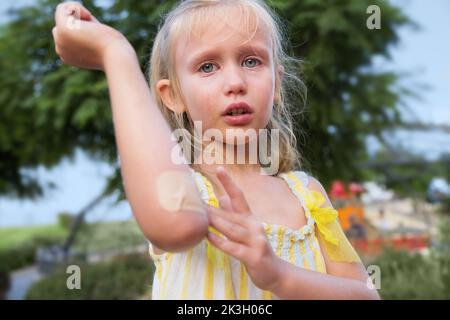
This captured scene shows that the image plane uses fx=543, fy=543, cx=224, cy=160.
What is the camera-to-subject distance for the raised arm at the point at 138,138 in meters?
0.88

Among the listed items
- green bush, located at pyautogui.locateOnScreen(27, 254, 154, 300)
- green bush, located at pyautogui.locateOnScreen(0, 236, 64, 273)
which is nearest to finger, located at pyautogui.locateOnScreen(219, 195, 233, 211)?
green bush, located at pyautogui.locateOnScreen(27, 254, 154, 300)

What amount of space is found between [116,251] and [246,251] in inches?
368

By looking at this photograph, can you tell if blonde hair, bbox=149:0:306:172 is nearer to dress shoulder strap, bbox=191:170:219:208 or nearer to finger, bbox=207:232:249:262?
dress shoulder strap, bbox=191:170:219:208

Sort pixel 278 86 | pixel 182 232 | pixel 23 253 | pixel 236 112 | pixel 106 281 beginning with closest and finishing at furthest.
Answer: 1. pixel 182 232
2. pixel 236 112
3. pixel 278 86
4. pixel 106 281
5. pixel 23 253

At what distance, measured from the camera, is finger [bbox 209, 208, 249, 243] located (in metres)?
0.93

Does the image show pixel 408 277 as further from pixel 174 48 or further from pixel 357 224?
pixel 174 48

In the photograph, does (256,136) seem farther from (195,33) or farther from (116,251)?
(116,251)

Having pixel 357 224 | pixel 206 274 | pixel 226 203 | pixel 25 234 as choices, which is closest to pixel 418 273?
pixel 357 224

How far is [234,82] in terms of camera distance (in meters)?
1.17

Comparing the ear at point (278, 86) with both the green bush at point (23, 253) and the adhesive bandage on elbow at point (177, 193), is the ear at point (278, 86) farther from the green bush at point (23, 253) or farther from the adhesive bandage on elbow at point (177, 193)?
the green bush at point (23, 253)

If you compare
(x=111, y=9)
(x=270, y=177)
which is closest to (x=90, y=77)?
(x=111, y=9)

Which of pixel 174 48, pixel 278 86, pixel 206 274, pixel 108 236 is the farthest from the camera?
pixel 108 236

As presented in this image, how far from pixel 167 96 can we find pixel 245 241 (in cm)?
58

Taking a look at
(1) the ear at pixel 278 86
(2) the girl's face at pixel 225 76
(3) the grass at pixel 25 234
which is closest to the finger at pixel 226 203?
(2) the girl's face at pixel 225 76
